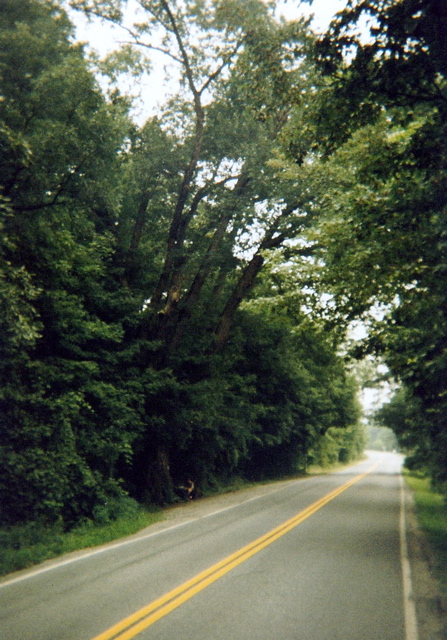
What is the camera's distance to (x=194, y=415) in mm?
16047

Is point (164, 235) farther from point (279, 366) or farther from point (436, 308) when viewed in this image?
point (436, 308)

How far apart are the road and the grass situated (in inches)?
19.5

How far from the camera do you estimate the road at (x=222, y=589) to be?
5.21 metres

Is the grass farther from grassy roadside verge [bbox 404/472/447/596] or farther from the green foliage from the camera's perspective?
grassy roadside verge [bbox 404/472/447/596]

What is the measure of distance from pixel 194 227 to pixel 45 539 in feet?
39.4

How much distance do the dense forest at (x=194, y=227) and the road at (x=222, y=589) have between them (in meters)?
2.84

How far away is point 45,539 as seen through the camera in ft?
31.3

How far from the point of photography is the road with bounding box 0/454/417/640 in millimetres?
5207

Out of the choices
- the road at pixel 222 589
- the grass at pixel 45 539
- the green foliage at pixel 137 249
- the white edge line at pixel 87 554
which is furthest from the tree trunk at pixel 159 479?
the road at pixel 222 589

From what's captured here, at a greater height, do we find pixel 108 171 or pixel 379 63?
pixel 108 171

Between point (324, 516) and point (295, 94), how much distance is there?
34.6 ft

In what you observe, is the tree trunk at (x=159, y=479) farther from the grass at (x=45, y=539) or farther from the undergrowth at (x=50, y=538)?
the grass at (x=45, y=539)

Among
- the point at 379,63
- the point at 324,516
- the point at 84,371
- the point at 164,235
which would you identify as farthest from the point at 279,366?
the point at 379,63

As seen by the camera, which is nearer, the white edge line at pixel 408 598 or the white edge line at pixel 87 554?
the white edge line at pixel 408 598
